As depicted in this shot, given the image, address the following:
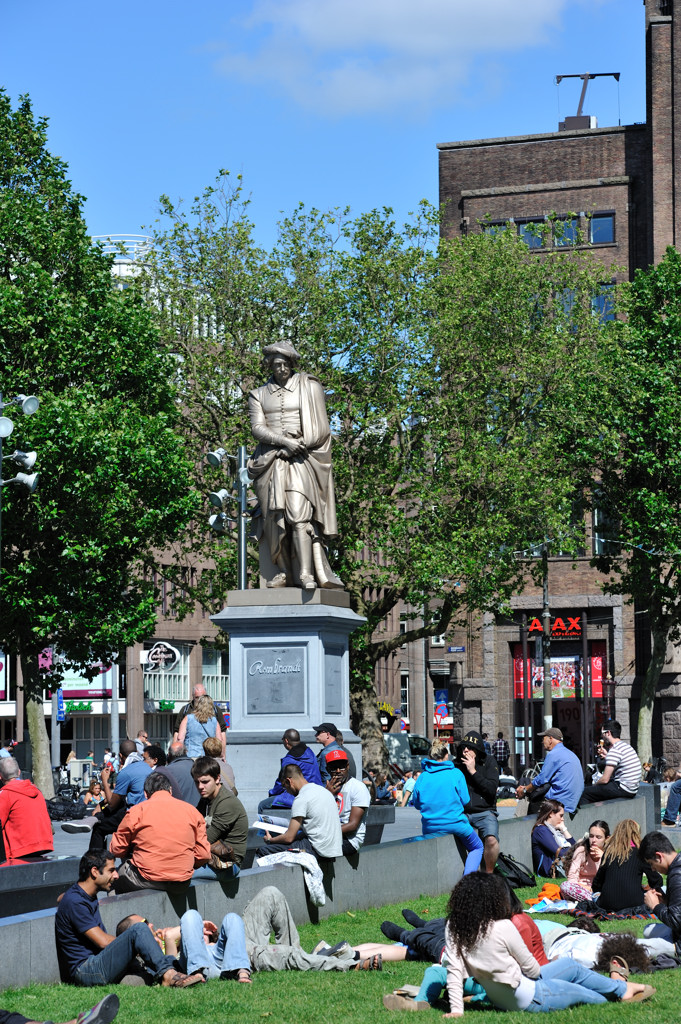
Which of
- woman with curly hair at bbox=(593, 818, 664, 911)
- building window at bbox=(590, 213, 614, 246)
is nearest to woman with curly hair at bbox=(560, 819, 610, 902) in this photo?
woman with curly hair at bbox=(593, 818, 664, 911)

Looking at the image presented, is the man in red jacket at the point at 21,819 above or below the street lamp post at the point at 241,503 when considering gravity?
below

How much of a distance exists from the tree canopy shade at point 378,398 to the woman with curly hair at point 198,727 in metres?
18.5

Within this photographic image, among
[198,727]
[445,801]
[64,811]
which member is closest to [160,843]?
[445,801]

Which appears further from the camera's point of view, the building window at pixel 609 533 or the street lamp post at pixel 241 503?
the building window at pixel 609 533

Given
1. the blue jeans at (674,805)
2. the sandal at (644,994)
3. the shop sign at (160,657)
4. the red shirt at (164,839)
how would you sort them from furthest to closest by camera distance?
the shop sign at (160,657), the blue jeans at (674,805), the red shirt at (164,839), the sandal at (644,994)

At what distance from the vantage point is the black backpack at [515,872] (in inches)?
619

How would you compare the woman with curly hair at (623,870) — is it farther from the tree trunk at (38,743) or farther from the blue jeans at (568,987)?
the tree trunk at (38,743)

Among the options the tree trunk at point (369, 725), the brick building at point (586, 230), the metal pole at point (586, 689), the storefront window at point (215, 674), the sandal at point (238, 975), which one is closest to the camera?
the sandal at point (238, 975)

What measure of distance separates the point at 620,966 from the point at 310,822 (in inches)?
140

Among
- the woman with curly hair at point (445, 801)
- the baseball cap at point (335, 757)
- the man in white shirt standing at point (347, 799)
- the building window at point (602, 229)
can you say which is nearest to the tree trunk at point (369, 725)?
the woman with curly hair at point (445, 801)

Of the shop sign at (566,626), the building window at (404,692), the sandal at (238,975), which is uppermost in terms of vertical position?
the shop sign at (566,626)

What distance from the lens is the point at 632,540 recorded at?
135ft

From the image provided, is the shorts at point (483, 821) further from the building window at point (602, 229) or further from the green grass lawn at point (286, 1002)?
the building window at point (602, 229)

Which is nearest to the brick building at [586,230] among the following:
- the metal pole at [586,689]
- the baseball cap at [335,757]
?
the metal pole at [586,689]
